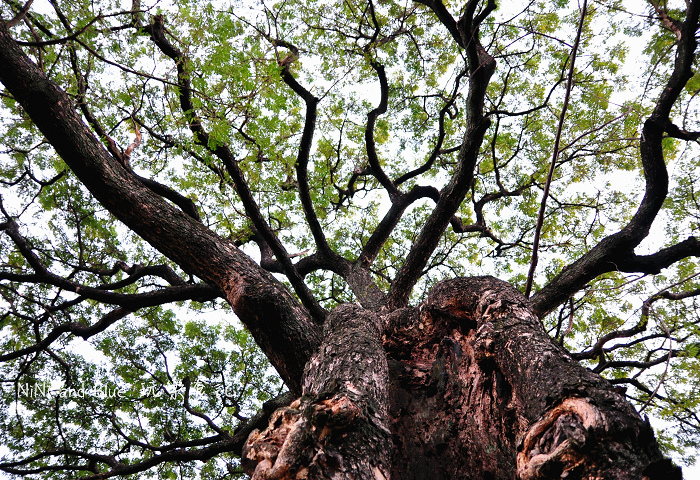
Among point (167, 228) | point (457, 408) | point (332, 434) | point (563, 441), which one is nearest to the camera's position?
point (563, 441)

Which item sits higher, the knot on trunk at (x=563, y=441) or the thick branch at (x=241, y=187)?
the thick branch at (x=241, y=187)

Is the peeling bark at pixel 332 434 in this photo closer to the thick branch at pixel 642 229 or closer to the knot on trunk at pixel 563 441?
the knot on trunk at pixel 563 441

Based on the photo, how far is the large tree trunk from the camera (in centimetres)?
144

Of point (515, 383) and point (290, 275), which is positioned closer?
point (515, 383)

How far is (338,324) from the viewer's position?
10.3 ft

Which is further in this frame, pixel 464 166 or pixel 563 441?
pixel 464 166

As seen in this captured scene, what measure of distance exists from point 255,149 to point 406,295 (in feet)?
10.8

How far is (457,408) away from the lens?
8.50 ft

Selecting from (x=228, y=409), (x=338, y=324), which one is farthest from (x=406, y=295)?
(x=228, y=409)

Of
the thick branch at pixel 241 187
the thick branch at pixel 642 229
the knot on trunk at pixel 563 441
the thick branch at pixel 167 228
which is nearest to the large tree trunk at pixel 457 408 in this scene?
the knot on trunk at pixel 563 441

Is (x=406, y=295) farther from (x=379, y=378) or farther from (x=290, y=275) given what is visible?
(x=379, y=378)

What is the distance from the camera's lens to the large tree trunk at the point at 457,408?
4.74 ft

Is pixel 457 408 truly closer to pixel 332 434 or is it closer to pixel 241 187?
pixel 332 434

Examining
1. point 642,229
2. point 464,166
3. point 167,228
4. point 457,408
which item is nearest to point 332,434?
point 457,408
